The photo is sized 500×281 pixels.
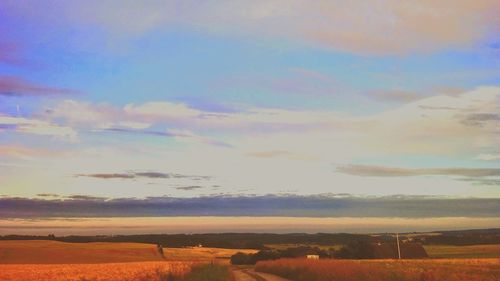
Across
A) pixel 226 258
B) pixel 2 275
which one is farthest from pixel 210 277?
pixel 226 258

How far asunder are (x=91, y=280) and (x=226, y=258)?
8445 centimetres

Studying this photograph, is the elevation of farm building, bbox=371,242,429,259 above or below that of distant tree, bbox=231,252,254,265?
above

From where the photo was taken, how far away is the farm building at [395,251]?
3848 inches

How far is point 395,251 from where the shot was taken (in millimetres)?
100688

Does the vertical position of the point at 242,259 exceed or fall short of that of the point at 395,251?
it falls short

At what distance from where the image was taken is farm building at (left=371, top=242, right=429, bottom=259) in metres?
97.8

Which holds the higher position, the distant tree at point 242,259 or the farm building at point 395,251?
the farm building at point 395,251

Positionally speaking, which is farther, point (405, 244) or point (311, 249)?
point (311, 249)

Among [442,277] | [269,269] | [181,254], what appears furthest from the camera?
[181,254]

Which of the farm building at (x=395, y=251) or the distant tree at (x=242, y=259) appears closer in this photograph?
the farm building at (x=395, y=251)

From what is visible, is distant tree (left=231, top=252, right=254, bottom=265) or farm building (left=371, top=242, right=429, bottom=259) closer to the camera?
farm building (left=371, top=242, right=429, bottom=259)

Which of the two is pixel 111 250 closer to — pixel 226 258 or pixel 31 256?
pixel 31 256

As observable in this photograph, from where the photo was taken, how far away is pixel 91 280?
1535 inches

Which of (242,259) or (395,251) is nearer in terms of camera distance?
(395,251)
